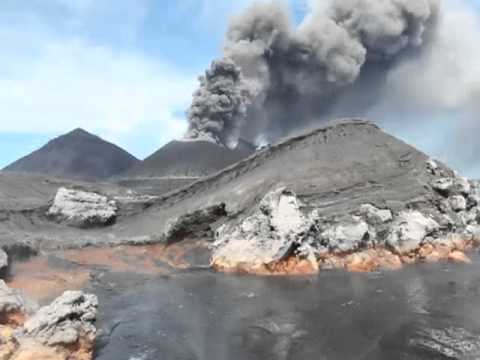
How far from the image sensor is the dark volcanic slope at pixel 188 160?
252ft

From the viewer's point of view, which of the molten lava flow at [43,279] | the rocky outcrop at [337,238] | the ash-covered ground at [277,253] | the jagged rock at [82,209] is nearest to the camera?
the ash-covered ground at [277,253]

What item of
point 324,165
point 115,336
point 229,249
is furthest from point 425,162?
point 115,336

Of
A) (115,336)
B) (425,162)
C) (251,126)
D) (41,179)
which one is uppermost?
(251,126)

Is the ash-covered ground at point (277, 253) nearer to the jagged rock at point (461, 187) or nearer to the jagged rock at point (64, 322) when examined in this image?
the jagged rock at point (461, 187)

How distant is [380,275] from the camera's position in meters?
28.3

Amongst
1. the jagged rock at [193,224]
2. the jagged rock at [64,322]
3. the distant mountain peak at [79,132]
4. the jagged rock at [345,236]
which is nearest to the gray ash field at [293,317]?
the jagged rock at [64,322]

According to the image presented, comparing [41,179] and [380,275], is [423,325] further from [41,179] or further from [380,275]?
[41,179]

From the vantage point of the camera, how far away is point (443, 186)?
3866 centimetres

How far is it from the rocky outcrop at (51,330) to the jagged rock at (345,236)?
60.7ft

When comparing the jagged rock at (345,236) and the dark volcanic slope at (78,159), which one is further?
the dark volcanic slope at (78,159)

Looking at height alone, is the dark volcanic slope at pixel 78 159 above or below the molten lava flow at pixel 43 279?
above

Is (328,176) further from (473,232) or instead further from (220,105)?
(220,105)

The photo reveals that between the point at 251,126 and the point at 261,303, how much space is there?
75.5 m

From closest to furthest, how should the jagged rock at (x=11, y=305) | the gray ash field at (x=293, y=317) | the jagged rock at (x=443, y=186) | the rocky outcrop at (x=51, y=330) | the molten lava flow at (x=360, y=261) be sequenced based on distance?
the rocky outcrop at (x=51, y=330)
the gray ash field at (x=293, y=317)
the jagged rock at (x=11, y=305)
the molten lava flow at (x=360, y=261)
the jagged rock at (x=443, y=186)
